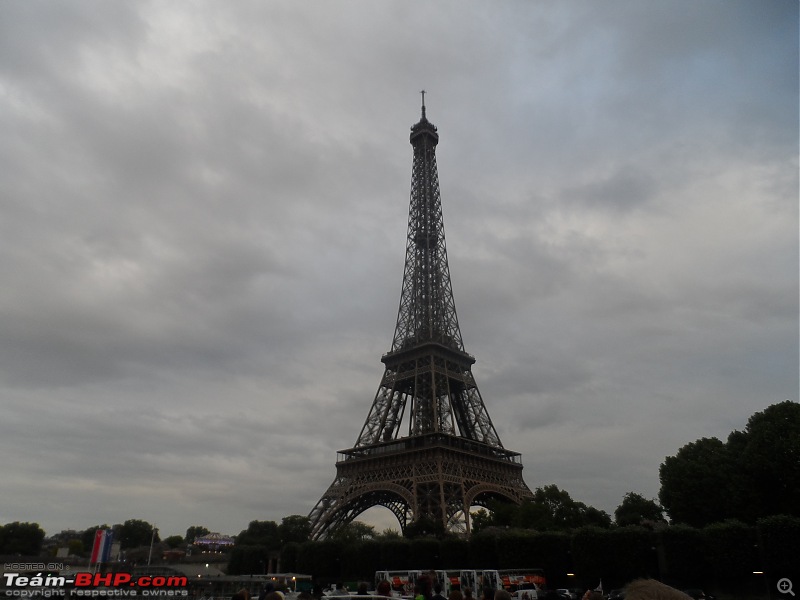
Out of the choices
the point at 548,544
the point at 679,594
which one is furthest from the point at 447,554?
the point at 679,594

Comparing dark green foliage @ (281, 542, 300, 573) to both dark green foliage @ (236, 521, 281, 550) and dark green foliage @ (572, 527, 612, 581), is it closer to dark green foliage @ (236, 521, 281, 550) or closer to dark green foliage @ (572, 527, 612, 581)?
dark green foliage @ (236, 521, 281, 550)

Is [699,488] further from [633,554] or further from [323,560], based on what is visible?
[323,560]

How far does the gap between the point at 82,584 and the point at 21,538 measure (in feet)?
321

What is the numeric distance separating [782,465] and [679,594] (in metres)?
51.8

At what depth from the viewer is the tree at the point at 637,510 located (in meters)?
64.1

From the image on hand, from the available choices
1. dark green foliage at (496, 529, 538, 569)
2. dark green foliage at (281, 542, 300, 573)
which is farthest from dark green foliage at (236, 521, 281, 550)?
dark green foliage at (496, 529, 538, 569)

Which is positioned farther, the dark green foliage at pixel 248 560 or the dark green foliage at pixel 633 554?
the dark green foliage at pixel 248 560

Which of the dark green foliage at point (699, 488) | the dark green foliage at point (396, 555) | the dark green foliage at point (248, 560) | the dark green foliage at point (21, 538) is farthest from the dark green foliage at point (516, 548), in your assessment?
the dark green foliage at point (21, 538)

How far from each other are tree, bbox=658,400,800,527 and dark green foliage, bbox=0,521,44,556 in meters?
101

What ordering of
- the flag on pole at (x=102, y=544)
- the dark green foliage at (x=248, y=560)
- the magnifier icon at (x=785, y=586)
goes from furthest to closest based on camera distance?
the dark green foliage at (x=248, y=560), the flag on pole at (x=102, y=544), the magnifier icon at (x=785, y=586)

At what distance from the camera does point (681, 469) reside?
5712cm

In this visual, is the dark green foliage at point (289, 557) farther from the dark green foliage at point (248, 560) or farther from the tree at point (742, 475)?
the tree at point (742, 475)

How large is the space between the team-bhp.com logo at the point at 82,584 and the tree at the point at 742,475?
145 feet

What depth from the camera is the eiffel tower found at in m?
67.8
